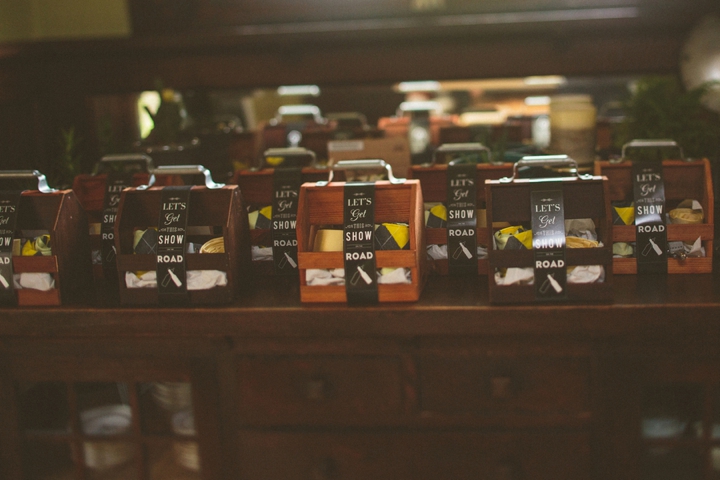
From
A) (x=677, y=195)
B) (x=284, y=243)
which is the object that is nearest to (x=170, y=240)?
(x=284, y=243)

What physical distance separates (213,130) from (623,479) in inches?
89.7

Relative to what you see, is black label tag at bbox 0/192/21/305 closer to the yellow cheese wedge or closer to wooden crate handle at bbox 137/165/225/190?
wooden crate handle at bbox 137/165/225/190

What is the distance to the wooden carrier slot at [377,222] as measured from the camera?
1.54 meters

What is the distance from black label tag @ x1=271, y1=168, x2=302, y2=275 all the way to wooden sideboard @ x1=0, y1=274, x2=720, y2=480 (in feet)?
0.55

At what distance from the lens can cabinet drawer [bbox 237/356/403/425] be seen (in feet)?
5.09

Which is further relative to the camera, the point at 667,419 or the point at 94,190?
the point at 94,190

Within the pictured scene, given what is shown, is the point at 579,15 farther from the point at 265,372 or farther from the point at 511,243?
the point at 265,372

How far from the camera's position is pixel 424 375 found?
154cm

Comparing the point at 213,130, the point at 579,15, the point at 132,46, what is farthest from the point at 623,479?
the point at 132,46

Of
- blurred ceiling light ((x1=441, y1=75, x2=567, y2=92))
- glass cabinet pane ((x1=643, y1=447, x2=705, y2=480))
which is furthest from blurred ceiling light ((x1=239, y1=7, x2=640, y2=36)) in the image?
blurred ceiling light ((x1=441, y1=75, x2=567, y2=92))

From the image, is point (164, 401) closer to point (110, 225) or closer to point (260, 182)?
point (110, 225)

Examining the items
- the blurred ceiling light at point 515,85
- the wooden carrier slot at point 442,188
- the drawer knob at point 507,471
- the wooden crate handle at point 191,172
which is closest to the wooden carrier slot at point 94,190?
the wooden crate handle at point 191,172

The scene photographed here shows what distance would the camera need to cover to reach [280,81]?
3525 millimetres

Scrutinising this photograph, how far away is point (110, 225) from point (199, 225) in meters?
0.35
